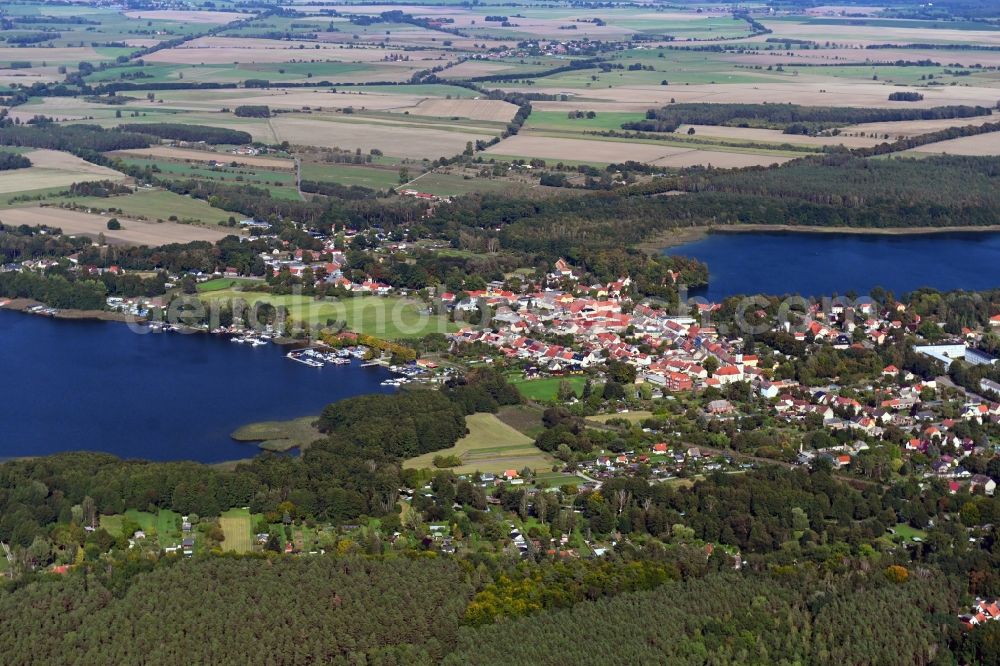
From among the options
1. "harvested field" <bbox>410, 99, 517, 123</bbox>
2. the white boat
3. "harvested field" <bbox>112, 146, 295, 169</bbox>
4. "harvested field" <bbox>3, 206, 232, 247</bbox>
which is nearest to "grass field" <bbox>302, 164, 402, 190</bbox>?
"harvested field" <bbox>112, 146, 295, 169</bbox>

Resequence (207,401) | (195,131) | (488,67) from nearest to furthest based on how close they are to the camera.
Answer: (207,401) < (195,131) < (488,67)

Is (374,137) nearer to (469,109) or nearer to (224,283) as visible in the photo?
(469,109)

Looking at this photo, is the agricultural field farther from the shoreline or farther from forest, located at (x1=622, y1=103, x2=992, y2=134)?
the shoreline

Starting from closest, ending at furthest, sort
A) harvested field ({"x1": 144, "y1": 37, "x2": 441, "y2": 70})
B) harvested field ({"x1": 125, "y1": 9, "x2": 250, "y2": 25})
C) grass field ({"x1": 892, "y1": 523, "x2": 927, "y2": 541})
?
grass field ({"x1": 892, "y1": 523, "x2": 927, "y2": 541}) → harvested field ({"x1": 144, "y1": 37, "x2": 441, "y2": 70}) → harvested field ({"x1": 125, "y1": 9, "x2": 250, "y2": 25})

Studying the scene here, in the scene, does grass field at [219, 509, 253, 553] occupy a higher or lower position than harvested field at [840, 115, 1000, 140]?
lower

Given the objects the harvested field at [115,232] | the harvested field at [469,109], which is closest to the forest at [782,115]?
the harvested field at [469,109]

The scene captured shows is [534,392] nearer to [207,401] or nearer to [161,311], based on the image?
[207,401]

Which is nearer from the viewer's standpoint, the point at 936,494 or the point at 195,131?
the point at 936,494

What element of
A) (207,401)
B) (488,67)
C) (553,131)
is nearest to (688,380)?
(207,401)
